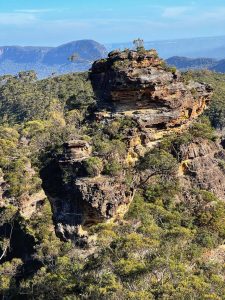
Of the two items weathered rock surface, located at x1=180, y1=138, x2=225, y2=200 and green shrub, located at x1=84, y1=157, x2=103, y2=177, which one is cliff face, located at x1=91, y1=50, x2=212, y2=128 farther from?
green shrub, located at x1=84, y1=157, x2=103, y2=177

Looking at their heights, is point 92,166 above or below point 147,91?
below

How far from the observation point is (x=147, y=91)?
109 feet

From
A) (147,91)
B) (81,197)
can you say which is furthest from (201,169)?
(81,197)

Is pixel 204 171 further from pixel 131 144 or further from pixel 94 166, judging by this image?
pixel 94 166

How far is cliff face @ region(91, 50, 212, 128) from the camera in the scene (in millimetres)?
32938

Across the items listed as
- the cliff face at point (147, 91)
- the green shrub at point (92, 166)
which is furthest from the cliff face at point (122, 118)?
the green shrub at point (92, 166)

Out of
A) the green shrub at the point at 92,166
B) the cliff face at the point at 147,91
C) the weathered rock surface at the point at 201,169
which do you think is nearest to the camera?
the green shrub at the point at 92,166

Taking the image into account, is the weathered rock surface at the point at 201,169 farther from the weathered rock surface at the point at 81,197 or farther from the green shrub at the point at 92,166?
the green shrub at the point at 92,166

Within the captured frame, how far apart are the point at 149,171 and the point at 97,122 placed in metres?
6.31

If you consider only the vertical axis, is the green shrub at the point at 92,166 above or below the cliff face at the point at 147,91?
below

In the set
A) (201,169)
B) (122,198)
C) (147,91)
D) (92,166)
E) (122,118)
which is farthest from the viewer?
(147,91)

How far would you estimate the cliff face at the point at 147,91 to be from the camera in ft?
108

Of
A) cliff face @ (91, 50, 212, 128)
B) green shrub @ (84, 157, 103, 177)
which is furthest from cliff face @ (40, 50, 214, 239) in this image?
green shrub @ (84, 157, 103, 177)

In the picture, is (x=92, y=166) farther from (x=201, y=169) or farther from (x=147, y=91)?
(x=147, y=91)
